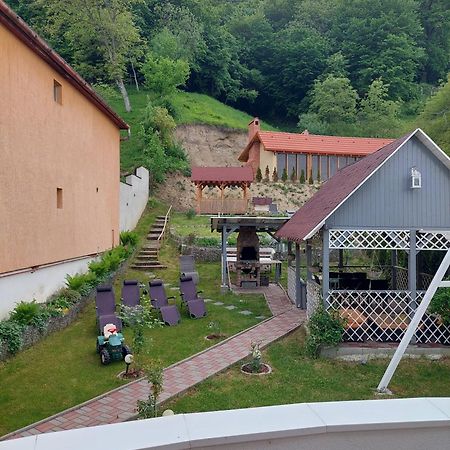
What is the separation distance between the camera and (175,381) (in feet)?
24.6

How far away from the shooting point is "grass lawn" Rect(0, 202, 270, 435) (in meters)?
6.67

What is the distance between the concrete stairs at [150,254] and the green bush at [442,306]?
1173 cm

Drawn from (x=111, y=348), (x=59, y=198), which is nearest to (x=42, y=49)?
(x=59, y=198)

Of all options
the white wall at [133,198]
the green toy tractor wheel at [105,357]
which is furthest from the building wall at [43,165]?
the white wall at [133,198]

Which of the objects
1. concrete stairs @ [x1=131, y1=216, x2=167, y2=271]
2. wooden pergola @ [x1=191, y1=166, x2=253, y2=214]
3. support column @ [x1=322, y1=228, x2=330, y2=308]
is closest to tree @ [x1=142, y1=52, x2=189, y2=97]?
wooden pergola @ [x1=191, y1=166, x2=253, y2=214]

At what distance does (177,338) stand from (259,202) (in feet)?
56.7

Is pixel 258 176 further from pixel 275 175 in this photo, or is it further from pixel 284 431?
pixel 284 431

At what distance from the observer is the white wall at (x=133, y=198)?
69.4 feet

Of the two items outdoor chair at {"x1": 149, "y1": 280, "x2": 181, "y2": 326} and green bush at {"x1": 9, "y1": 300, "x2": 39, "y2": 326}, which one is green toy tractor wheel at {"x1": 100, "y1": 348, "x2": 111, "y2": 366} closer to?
green bush at {"x1": 9, "y1": 300, "x2": 39, "y2": 326}

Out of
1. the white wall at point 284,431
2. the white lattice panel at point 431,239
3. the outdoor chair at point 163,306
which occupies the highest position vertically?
the white lattice panel at point 431,239

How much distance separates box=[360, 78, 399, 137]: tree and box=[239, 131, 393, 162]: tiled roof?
791cm

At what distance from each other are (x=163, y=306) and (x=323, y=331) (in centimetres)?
470

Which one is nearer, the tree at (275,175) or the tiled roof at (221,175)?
the tiled roof at (221,175)

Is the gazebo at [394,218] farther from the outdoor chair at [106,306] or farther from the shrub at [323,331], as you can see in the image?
the outdoor chair at [106,306]
